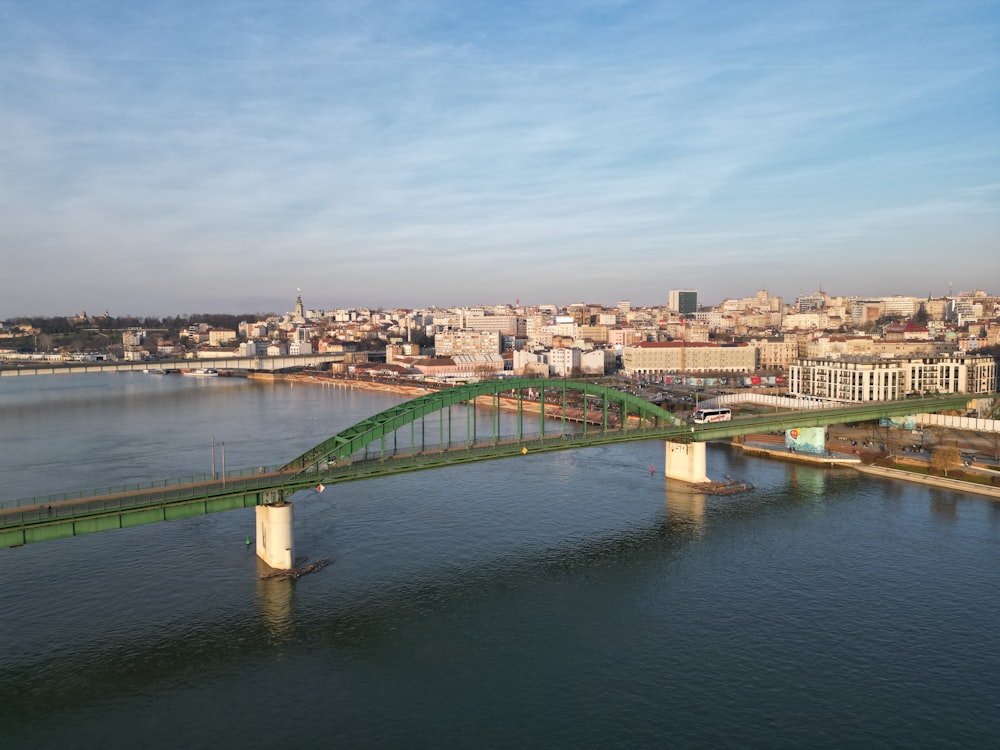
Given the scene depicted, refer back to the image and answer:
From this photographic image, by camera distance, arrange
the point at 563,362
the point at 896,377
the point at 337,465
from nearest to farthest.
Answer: the point at 337,465
the point at 896,377
the point at 563,362

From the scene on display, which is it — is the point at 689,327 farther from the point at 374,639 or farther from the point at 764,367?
the point at 374,639

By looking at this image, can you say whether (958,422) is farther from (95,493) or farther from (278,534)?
(95,493)

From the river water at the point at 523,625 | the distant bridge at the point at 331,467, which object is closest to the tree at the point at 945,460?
the river water at the point at 523,625

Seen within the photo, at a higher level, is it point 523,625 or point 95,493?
point 95,493

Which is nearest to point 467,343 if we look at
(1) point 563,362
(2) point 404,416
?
(1) point 563,362

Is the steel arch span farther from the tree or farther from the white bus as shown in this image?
the tree

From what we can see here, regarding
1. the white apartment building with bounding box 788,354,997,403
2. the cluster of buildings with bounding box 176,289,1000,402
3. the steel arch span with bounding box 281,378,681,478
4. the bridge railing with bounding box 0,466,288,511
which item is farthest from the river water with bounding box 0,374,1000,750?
the cluster of buildings with bounding box 176,289,1000,402

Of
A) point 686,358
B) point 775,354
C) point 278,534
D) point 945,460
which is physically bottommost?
point 945,460
